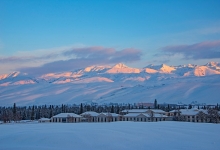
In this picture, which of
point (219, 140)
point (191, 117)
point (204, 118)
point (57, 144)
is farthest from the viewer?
point (191, 117)

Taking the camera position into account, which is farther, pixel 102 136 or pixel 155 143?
pixel 102 136

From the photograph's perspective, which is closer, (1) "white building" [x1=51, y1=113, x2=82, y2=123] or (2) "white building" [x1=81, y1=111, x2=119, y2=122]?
(1) "white building" [x1=51, y1=113, x2=82, y2=123]

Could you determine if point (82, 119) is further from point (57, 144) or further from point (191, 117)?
point (57, 144)

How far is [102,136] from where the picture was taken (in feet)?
100

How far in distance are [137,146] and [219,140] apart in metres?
8.70

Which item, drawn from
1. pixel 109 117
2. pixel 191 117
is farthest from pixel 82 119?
pixel 191 117

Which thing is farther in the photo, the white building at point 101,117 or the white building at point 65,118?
the white building at point 101,117

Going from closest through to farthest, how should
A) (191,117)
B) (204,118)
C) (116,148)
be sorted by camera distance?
(116,148) → (204,118) → (191,117)

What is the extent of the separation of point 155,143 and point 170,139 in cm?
308

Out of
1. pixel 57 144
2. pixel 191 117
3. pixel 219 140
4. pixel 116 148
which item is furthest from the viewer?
pixel 191 117

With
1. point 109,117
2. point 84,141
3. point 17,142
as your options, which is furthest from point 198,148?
point 109,117

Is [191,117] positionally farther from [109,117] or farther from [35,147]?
[35,147]

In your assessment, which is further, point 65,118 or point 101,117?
point 101,117

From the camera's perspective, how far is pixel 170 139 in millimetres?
29203
